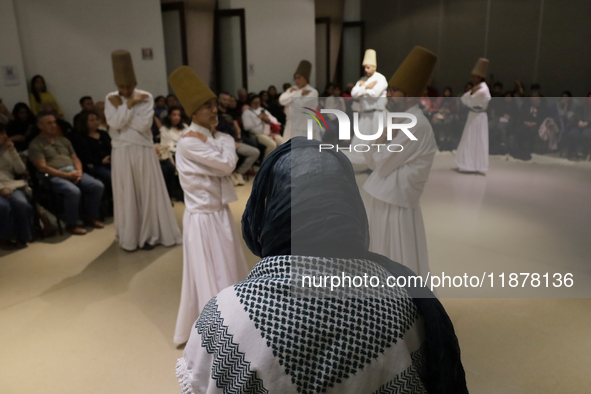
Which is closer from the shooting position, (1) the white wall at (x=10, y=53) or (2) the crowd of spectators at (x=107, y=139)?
(2) the crowd of spectators at (x=107, y=139)

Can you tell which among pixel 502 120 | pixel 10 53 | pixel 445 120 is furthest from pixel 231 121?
pixel 502 120

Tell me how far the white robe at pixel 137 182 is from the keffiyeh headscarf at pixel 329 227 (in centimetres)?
314

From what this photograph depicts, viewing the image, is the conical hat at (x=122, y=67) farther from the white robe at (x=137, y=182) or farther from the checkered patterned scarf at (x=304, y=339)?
the checkered patterned scarf at (x=304, y=339)

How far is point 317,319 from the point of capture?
85 centimetres

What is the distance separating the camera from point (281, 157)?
1.01 meters

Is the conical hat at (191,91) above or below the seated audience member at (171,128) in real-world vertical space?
above

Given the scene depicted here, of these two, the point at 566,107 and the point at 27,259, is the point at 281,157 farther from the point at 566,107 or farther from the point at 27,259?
the point at 27,259

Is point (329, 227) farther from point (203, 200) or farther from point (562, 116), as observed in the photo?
point (203, 200)

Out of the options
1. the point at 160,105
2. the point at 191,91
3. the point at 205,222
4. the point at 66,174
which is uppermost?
the point at 191,91

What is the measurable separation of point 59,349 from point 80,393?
1.54 ft

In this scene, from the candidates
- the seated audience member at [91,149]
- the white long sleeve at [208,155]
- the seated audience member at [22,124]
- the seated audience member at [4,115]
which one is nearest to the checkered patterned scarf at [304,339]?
the white long sleeve at [208,155]

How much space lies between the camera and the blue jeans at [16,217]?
392cm

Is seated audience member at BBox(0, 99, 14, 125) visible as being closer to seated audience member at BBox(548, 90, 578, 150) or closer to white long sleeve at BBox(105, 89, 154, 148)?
white long sleeve at BBox(105, 89, 154, 148)

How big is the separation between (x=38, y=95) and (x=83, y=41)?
970mm
